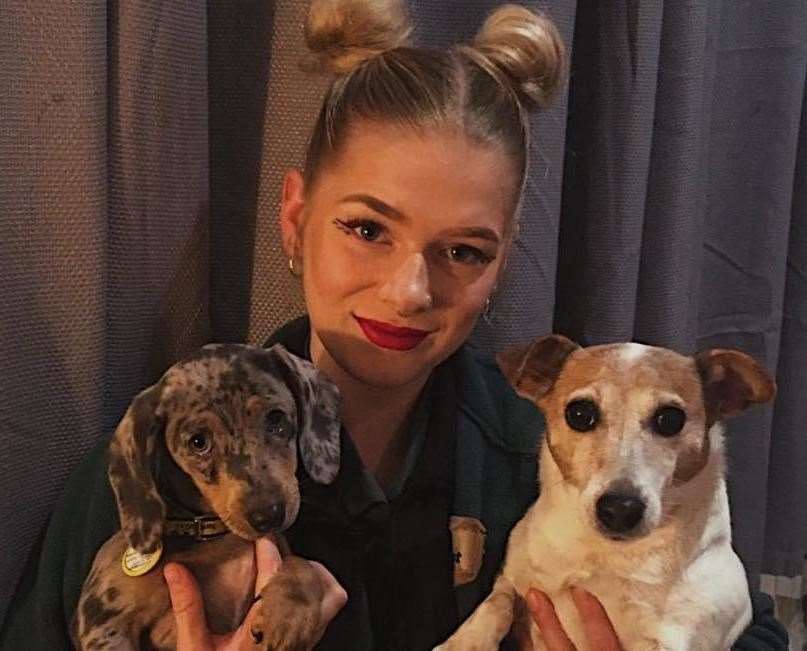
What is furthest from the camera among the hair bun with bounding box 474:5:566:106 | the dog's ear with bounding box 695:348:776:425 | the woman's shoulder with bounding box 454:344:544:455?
the woman's shoulder with bounding box 454:344:544:455

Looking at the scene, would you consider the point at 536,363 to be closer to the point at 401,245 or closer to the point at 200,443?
the point at 401,245

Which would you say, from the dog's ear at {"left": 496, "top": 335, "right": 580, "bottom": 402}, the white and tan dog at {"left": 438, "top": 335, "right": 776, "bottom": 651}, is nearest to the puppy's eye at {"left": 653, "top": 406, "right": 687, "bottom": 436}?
the white and tan dog at {"left": 438, "top": 335, "right": 776, "bottom": 651}

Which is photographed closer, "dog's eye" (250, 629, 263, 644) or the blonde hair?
"dog's eye" (250, 629, 263, 644)

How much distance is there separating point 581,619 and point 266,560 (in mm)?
302

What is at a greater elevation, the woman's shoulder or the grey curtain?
the grey curtain

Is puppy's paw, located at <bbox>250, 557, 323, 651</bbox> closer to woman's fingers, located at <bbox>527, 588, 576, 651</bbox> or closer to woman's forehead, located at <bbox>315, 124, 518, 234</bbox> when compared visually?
woman's fingers, located at <bbox>527, 588, 576, 651</bbox>

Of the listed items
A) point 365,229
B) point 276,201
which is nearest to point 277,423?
point 365,229

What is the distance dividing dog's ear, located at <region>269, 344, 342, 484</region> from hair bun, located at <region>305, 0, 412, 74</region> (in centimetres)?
34

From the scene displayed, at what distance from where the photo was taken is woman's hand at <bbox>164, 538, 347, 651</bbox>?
75cm

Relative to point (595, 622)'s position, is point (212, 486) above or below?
above

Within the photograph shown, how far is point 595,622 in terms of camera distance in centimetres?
88

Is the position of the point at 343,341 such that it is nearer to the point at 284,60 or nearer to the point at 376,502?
the point at 376,502

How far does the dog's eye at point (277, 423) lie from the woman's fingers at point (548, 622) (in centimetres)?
32

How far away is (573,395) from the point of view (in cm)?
89
